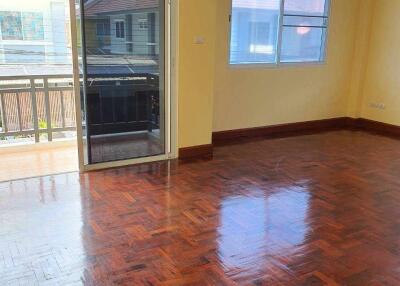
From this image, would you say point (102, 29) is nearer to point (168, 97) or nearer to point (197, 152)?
point (168, 97)

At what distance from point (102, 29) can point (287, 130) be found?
3152 millimetres

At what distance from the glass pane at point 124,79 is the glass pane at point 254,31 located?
132 centimetres

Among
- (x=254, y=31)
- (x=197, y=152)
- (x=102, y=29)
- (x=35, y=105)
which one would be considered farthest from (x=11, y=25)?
(x=254, y=31)

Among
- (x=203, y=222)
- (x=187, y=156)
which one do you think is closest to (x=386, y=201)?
(x=203, y=222)

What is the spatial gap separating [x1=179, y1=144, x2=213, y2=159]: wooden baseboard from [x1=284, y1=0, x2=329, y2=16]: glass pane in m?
2.22

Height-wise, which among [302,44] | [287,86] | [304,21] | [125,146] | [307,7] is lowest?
[125,146]

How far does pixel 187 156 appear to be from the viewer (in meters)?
4.67

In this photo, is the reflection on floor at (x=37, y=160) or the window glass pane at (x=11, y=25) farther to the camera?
the window glass pane at (x=11, y=25)

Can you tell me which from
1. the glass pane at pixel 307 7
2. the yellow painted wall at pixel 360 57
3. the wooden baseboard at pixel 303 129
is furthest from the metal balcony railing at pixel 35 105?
the yellow painted wall at pixel 360 57

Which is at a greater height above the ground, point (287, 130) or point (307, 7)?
point (307, 7)

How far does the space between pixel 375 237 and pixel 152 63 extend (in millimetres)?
2660

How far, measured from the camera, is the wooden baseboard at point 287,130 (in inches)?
216

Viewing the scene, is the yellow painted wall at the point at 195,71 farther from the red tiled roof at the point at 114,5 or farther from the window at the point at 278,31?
the window at the point at 278,31

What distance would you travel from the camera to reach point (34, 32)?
16.5 ft
